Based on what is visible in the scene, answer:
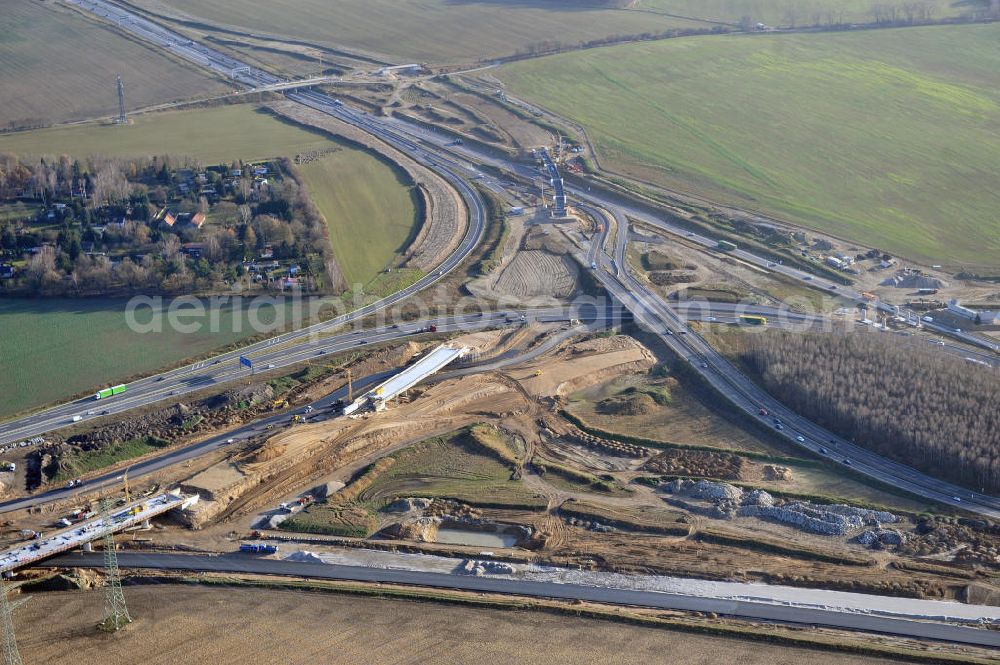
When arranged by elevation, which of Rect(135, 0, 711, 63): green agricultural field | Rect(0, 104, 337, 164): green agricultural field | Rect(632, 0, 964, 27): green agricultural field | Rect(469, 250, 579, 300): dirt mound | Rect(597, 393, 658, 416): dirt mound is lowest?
Rect(597, 393, 658, 416): dirt mound

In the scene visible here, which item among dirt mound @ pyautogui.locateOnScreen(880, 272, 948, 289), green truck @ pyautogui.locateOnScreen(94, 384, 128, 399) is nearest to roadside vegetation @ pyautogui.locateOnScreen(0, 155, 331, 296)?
green truck @ pyautogui.locateOnScreen(94, 384, 128, 399)

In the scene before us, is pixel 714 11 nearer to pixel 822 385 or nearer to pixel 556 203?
pixel 556 203

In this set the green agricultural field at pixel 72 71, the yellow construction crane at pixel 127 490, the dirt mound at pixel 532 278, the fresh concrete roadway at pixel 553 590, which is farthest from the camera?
the green agricultural field at pixel 72 71

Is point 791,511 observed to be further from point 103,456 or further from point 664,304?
point 103,456

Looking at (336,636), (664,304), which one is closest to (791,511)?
(336,636)

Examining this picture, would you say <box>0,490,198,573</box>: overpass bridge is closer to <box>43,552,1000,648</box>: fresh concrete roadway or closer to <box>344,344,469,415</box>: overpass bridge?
<box>43,552,1000,648</box>: fresh concrete roadway

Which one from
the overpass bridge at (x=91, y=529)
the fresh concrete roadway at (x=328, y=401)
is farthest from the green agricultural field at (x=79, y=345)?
the overpass bridge at (x=91, y=529)

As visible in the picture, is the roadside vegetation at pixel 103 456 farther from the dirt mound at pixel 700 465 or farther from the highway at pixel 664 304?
the dirt mound at pixel 700 465
